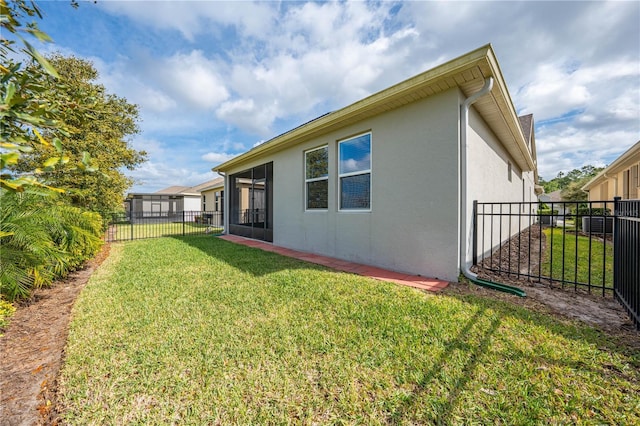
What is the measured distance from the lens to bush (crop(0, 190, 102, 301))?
312 cm

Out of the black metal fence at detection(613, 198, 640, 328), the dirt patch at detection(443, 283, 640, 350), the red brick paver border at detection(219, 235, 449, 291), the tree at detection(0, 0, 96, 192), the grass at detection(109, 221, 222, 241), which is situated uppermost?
the tree at detection(0, 0, 96, 192)

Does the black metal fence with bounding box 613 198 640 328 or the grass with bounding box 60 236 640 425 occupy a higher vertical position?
the black metal fence with bounding box 613 198 640 328

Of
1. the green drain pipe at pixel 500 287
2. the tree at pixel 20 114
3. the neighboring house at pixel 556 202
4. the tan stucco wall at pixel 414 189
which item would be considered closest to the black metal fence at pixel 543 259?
the neighboring house at pixel 556 202

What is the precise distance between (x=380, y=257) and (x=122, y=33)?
655 cm

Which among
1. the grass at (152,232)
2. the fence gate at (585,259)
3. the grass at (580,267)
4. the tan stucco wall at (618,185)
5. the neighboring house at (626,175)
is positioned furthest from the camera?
the grass at (152,232)

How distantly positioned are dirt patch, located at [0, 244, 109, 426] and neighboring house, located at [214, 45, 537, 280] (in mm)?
4493

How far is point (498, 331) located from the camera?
8.24 feet

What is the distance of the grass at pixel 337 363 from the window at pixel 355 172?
93.6 inches

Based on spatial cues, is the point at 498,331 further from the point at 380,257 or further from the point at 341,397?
the point at 380,257

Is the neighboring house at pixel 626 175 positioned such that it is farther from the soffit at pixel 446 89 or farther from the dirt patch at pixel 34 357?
the dirt patch at pixel 34 357

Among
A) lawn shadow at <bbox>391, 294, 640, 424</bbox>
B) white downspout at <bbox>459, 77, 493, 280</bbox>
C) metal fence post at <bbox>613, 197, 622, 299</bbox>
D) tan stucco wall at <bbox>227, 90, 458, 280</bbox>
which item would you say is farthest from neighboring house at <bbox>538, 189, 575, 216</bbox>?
lawn shadow at <bbox>391, 294, 640, 424</bbox>

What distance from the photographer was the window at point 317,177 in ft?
20.3

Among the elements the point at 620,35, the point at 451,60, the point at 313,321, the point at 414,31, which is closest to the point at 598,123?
the point at 620,35

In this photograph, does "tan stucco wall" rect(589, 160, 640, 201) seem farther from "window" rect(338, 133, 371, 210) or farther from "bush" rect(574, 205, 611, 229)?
"window" rect(338, 133, 371, 210)
